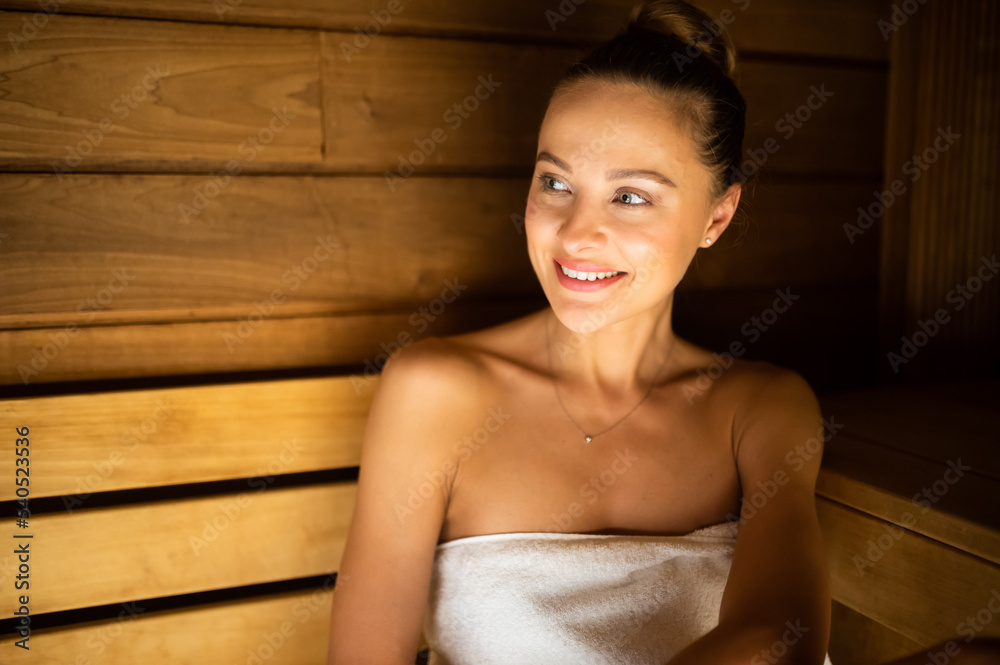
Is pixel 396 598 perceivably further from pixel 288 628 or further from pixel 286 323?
pixel 286 323

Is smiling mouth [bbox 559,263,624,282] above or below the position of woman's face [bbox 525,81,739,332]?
below

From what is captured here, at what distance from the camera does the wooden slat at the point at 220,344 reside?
130cm

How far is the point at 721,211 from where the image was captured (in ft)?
4.49

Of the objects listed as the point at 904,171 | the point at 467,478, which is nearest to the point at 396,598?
the point at 467,478

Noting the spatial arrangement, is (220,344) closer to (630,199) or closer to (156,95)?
(156,95)

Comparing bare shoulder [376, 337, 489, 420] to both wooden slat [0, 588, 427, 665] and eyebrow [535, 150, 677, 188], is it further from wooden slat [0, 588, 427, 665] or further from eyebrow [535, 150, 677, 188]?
wooden slat [0, 588, 427, 665]

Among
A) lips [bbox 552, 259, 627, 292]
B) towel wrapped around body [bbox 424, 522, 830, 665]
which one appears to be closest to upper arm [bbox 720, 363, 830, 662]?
towel wrapped around body [bbox 424, 522, 830, 665]

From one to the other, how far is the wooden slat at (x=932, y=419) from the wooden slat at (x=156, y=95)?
1.28m

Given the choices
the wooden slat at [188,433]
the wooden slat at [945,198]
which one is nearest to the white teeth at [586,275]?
the wooden slat at [188,433]

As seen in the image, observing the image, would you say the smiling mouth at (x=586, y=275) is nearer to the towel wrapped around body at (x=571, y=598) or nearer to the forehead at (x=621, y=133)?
the forehead at (x=621, y=133)

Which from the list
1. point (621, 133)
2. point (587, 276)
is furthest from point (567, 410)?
point (621, 133)

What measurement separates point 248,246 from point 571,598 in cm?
87

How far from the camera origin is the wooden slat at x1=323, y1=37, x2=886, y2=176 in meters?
1.44

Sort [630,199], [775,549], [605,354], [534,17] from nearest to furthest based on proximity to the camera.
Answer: [775,549], [630,199], [605,354], [534,17]
